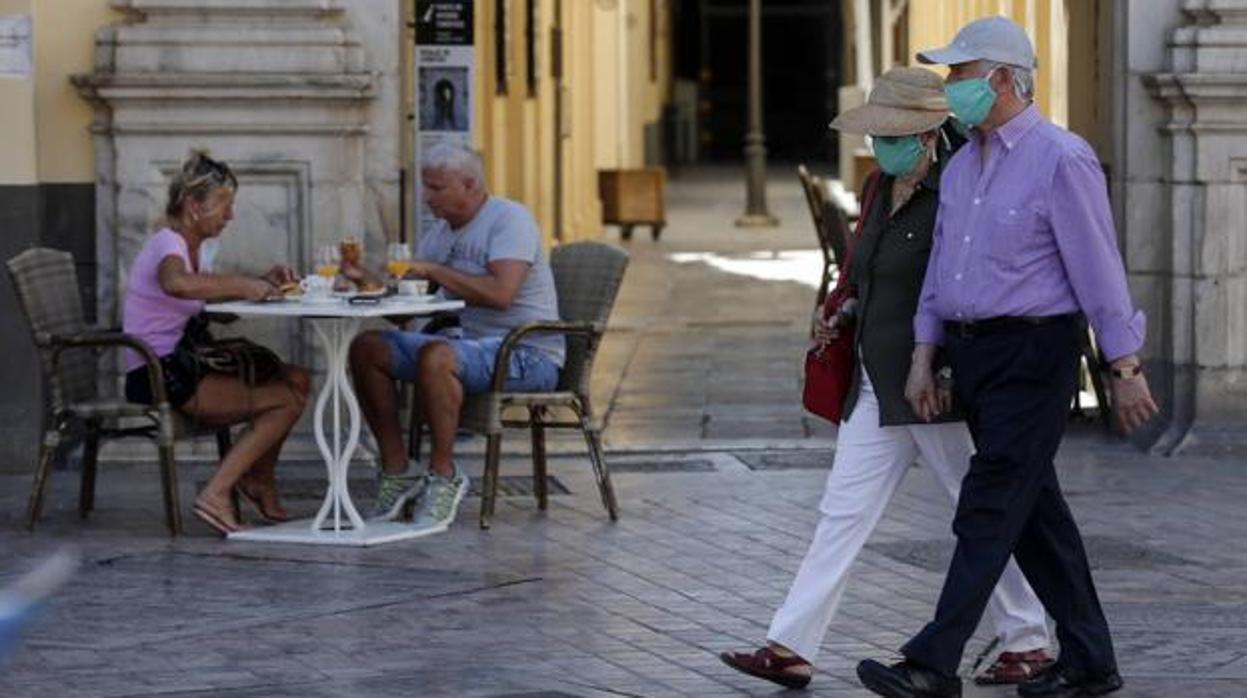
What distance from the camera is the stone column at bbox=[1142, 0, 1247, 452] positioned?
41.4 ft

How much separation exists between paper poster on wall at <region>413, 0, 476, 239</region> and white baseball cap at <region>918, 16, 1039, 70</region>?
632 cm

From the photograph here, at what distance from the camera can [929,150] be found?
25.6ft

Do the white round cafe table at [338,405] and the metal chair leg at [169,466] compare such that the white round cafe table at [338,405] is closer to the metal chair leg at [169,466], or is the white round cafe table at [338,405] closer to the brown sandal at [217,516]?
the brown sandal at [217,516]

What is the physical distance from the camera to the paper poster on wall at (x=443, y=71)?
13750mm

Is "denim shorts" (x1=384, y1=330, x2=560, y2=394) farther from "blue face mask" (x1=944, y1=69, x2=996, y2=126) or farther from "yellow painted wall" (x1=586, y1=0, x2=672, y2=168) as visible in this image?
"yellow painted wall" (x1=586, y1=0, x2=672, y2=168)

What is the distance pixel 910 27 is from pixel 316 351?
15.8m

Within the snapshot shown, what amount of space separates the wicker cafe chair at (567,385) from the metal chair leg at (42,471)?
1.28 m

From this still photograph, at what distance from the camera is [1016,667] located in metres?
7.94

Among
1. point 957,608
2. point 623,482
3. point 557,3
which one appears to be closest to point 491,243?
point 623,482

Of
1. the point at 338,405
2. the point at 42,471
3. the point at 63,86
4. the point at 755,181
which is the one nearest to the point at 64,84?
the point at 63,86

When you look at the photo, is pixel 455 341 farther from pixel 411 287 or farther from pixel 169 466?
pixel 169 466

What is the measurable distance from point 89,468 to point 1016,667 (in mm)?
4227

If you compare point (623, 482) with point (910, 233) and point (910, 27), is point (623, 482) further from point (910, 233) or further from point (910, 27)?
point (910, 27)

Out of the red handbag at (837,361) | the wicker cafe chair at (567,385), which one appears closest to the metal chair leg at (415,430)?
the wicker cafe chair at (567,385)
